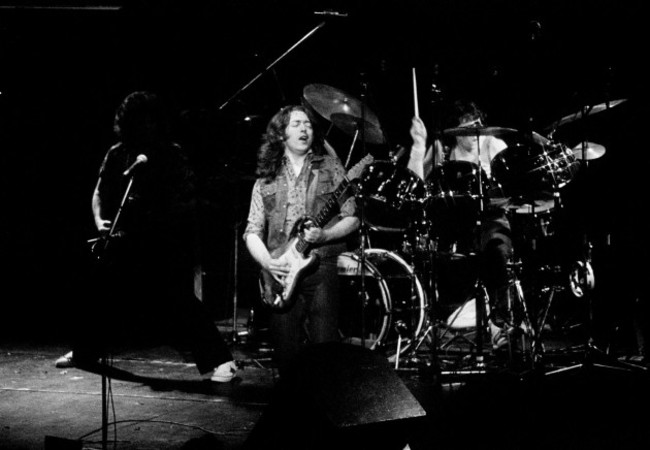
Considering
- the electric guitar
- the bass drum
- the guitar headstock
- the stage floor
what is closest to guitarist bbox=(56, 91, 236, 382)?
the stage floor

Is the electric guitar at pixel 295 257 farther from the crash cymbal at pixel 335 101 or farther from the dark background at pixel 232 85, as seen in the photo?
the dark background at pixel 232 85

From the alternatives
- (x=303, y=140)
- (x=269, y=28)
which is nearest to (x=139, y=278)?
(x=303, y=140)

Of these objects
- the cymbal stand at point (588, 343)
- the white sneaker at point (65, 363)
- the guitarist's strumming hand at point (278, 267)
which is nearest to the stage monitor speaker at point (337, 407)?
the guitarist's strumming hand at point (278, 267)

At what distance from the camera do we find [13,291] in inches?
339

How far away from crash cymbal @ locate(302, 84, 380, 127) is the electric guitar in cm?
112

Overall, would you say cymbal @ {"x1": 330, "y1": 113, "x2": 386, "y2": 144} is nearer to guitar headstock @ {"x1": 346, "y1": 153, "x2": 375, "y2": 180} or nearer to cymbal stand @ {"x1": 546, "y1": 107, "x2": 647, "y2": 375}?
guitar headstock @ {"x1": 346, "y1": 153, "x2": 375, "y2": 180}

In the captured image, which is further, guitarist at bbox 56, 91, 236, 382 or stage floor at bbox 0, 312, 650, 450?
guitarist at bbox 56, 91, 236, 382

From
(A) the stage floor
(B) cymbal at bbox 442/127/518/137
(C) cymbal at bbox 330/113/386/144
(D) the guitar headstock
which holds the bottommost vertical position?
(A) the stage floor

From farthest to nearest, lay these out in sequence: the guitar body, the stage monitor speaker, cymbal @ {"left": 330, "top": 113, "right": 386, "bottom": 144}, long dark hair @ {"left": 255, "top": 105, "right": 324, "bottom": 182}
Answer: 1. cymbal @ {"left": 330, "top": 113, "right": 386, "bottom": 144}
2. long dark hair @ {"left": 255, "top": 105, "right": 324, "bottom": 182}
3. the guitar body
4. the stage monitor speaker

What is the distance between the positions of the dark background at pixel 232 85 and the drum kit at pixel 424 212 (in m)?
0.54

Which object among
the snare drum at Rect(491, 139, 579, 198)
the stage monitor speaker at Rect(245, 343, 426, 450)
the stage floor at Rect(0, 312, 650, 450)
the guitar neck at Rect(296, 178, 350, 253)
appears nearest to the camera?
the stage monitor speaker at Rect(245, 343, 426, 450)

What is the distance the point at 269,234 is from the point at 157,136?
1.38 m

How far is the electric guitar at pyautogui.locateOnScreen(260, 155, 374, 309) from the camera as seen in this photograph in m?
4.13

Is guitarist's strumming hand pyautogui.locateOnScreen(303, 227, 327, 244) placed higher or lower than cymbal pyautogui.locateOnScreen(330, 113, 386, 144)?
lower
